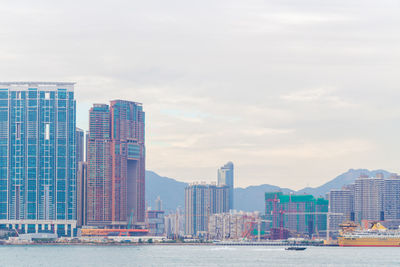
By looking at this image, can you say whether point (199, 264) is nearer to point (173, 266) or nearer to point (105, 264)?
point (173, 266)

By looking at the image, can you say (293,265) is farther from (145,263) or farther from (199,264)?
(145,263)

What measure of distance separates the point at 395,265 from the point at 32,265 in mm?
77795

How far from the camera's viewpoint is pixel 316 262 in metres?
189

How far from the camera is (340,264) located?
599ft

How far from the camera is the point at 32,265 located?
593 feet

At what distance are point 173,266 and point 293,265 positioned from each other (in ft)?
84.4

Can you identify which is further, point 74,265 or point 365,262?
point 365,262

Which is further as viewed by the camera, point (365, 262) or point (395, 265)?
point (365, 262)

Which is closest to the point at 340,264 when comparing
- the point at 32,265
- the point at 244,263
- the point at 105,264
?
the point at 244,263

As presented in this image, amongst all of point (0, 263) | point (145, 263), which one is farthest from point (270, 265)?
point (0, 263)

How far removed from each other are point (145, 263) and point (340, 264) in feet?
140

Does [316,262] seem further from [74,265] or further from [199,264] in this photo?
[74,265]

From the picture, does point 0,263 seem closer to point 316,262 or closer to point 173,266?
point 173,266

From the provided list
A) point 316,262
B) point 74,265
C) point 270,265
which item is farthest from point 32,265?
point 316,262
